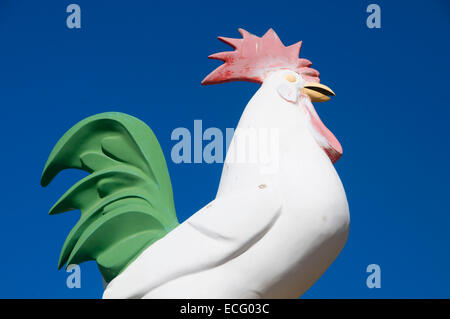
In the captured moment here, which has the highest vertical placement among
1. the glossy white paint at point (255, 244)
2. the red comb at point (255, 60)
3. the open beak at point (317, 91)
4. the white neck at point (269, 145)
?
the red comb at point (255, 60)

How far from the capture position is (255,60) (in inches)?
137

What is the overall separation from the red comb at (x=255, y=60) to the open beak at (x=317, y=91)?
0.26ft

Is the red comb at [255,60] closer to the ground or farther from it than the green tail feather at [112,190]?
farther from it

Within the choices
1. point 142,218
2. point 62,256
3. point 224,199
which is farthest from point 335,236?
point 62,256

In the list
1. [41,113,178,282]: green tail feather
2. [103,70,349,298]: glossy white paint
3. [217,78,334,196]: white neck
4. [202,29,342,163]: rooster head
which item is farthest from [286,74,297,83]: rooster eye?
[41,113,178,282]: green tail feather

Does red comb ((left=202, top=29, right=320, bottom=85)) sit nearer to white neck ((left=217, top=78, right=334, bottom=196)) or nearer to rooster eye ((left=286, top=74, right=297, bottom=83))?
rooster eye ((left=286, top=74, right=297, bottom=83))

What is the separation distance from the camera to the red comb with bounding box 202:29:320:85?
11.3 feet

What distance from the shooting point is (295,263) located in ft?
8.79

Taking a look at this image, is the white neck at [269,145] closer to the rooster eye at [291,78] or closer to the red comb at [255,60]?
the rooster eye at [291,78]

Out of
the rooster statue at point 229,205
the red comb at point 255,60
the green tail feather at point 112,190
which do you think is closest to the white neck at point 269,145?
the rooster statue at point 229,205

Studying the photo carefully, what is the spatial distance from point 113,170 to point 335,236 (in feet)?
4.20

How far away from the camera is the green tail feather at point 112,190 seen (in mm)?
3104

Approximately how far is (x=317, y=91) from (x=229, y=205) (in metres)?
1.06
